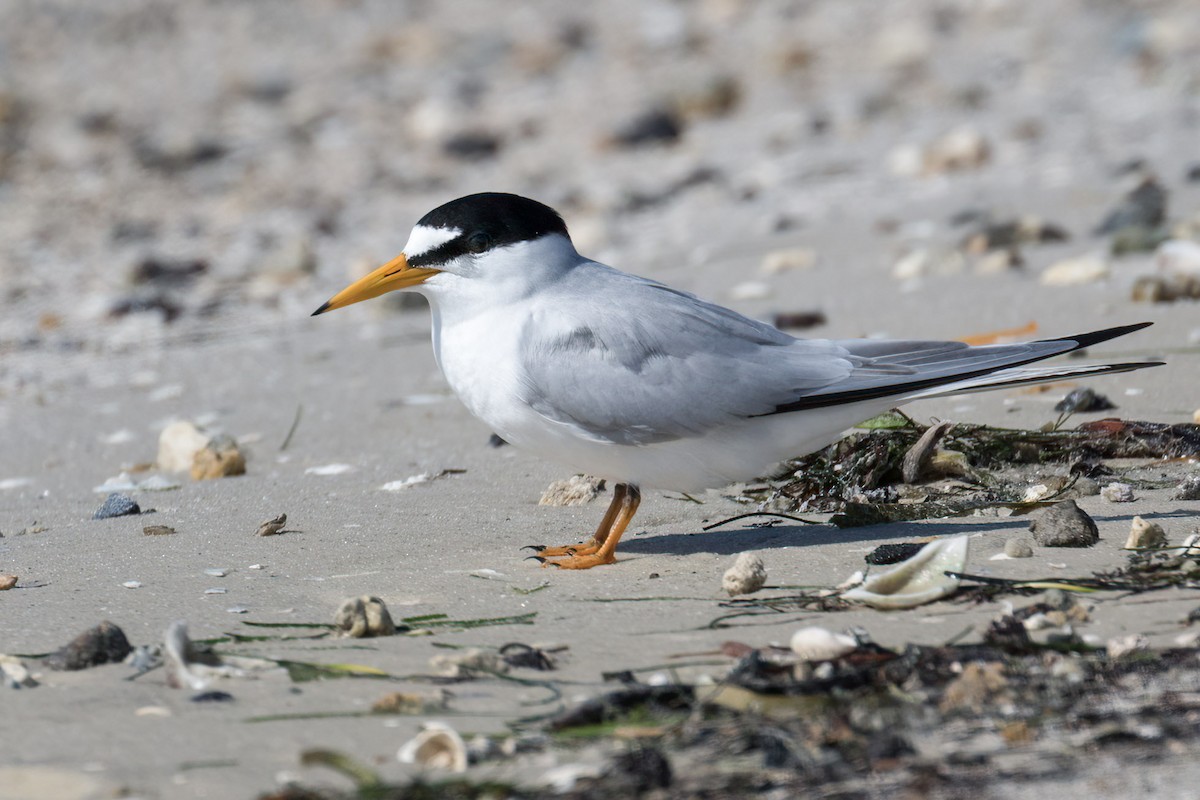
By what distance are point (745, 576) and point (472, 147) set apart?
7.72m

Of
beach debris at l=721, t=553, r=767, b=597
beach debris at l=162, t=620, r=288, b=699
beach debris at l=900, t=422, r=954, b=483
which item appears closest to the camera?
beach debris at l=162, t=620, r=288, b=699

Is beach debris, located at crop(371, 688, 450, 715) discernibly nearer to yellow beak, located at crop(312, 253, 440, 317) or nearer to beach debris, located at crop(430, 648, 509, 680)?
beach debris, located at crop(430, 648, 509, 680)

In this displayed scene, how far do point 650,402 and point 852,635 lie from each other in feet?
3.33

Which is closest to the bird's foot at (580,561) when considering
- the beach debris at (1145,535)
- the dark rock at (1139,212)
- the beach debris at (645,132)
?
the beach debris at (1145,535)

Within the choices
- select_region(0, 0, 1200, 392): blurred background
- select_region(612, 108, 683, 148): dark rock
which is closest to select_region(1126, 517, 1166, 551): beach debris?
select_region(0, 0, 1200, 392): blurred background

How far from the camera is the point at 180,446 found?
4840 mm

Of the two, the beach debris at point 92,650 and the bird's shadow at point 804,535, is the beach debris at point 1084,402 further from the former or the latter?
the beach debris at point 92,650

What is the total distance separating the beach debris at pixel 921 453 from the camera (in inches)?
154

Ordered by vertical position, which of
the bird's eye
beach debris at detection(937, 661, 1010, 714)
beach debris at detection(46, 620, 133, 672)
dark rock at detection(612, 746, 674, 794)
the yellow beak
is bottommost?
dark rock at detection(612, 746, 674, 794)

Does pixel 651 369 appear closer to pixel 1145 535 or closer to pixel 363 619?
pixel 363 619

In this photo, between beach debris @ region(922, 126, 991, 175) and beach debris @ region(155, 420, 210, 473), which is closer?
beach debris @ region(155, 420, 210, 473)

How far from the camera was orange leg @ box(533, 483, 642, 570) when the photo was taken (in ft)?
11.2

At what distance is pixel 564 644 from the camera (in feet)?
9.09

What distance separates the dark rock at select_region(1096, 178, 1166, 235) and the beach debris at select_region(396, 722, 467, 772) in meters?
4.99
